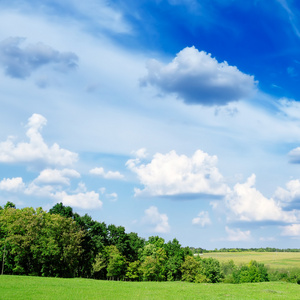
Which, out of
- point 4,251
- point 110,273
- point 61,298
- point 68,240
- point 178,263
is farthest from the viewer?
point 178,263

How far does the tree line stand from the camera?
276 feet

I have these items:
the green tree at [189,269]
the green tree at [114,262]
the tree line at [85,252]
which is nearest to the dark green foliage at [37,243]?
the tree line at [85,252]

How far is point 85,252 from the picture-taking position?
101 m

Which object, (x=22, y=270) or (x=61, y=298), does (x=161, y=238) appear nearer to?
(x=22, y=270)

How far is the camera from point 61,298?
135 feet

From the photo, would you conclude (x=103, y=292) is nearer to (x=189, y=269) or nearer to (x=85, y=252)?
(x=85, y=252)

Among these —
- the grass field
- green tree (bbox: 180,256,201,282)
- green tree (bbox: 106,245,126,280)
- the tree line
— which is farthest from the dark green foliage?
green tree (bbox: 180,256,201,282)

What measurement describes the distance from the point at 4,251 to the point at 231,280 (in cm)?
9133

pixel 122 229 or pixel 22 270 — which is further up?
pixel 122 229

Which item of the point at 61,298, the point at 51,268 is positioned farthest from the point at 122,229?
the point at 61,298

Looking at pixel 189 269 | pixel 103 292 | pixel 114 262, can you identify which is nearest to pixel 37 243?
pixel 114 262

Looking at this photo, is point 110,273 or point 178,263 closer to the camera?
point 110,273

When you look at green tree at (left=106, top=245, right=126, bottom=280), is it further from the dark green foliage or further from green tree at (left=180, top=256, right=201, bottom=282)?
green tree at (left=180, top=256, right=201, bottom=282)

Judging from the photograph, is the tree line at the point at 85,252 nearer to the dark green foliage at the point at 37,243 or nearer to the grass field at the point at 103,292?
the dark green foliage at the point at 37,243
